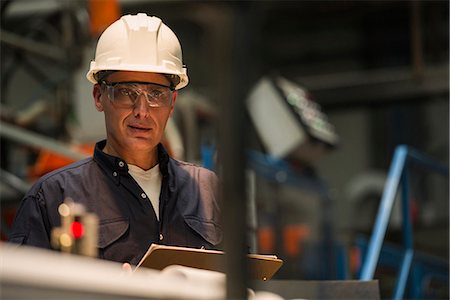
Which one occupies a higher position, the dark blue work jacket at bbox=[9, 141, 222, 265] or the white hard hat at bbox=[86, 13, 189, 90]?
the white hard hat at bbox=[86, 13, 189, 90]

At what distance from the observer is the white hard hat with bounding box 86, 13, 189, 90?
3.64m

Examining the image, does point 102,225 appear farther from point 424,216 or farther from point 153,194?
point 424,216

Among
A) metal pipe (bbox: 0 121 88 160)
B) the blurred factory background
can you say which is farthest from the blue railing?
metal pipe (bbox: 0 121 88 160)

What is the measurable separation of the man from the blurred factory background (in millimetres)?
442

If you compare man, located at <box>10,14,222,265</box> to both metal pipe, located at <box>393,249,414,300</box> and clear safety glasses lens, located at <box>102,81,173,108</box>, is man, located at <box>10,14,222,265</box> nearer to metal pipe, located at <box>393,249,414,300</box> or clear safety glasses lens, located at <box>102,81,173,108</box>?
clear safety glasses lens, located at <box>102,81,173,108</box>

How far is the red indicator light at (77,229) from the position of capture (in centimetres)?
232

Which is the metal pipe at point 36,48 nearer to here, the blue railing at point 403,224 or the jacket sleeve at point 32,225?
the blue railing at point 403,224

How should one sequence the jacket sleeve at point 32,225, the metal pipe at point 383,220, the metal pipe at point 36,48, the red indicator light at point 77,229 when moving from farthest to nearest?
the metal pipe at point 36,48 < the metal pipe at point 383,220 < the jacket sleeve at point 32,225 < the red indicator light at point 77,229

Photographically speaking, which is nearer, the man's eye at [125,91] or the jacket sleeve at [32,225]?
Result: the jacket sleeve at [32,225]

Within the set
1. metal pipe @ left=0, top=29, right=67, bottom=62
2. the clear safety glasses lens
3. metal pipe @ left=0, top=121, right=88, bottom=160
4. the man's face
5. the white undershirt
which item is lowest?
the white undershirt

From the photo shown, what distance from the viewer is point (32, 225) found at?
11.0 ft

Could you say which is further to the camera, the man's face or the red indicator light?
the man's face

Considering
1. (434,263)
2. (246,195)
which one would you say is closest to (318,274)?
(434,263)

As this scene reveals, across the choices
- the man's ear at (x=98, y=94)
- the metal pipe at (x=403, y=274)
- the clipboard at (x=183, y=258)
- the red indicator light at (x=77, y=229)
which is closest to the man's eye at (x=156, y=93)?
the man's ear at (x=98, y=94)
